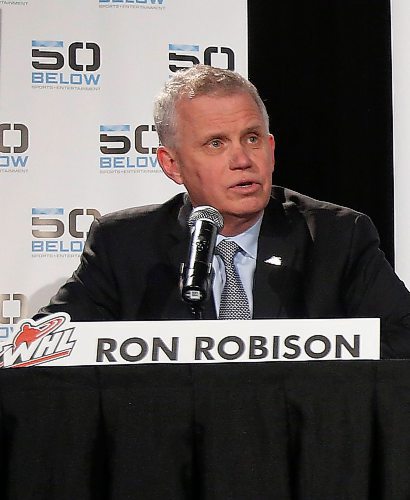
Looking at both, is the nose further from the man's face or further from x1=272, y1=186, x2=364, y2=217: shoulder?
x1=272, y1=186, x2=364, y2=217: shoulder

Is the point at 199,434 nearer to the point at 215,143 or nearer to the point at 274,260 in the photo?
the point at 274,260

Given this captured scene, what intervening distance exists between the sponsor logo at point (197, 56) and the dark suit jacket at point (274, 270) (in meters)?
1.32

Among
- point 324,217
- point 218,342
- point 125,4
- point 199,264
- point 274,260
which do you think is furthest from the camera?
point 125,4

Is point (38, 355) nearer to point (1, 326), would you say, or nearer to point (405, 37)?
point (1, 326)

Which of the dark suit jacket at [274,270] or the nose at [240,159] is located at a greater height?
the nose at [240,159]

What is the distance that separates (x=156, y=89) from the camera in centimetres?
377

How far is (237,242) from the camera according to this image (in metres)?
2.42

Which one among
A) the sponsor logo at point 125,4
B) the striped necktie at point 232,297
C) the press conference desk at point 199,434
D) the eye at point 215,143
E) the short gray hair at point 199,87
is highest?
the sponsor logo at point 125,4

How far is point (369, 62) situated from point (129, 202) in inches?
45.7

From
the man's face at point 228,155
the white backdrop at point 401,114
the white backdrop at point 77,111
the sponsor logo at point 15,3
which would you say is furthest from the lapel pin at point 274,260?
the sponsor logo at point 15,3

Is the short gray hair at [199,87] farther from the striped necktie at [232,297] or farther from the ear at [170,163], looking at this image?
the striped necktie at [232,297]

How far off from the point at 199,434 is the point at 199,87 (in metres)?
1.22

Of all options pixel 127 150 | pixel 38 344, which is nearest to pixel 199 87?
pixel 38 344

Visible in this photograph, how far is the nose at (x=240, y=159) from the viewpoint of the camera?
231cm
